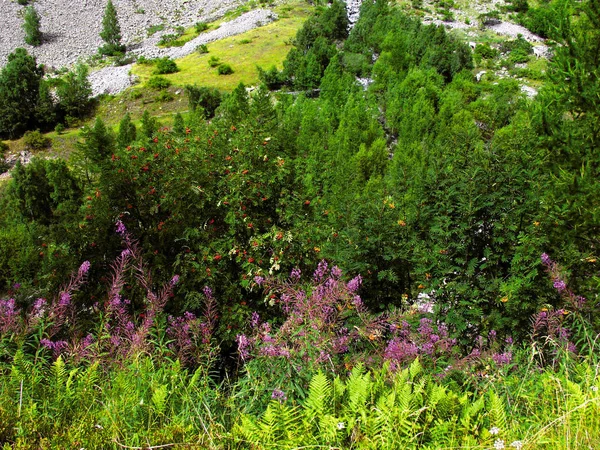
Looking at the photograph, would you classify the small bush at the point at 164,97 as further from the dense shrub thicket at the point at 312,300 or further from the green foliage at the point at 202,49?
the dense shrub thicket at the point at 312,300

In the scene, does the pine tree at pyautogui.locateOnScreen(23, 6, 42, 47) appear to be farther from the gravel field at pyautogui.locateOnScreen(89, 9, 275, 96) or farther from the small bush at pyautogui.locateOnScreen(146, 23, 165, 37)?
the small bush at pyautogui.locateOnScreen(146, 23, 165, 37)

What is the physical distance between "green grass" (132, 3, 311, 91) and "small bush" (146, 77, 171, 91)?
1105mm

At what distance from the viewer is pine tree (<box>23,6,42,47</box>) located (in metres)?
60.1

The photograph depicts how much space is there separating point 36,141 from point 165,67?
17213 mm

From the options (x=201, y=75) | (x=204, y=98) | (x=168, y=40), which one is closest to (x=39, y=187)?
(x=204, y=98)

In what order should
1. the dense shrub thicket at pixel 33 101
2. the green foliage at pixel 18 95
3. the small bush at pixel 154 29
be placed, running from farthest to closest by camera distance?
the small bush at pixel 154 29
the dense shrub thicket at pixel 33 101
the green foliage at pixel 18 95

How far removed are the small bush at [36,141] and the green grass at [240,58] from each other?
41.8 ft

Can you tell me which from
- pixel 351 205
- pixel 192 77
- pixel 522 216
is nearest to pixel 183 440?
pixel 522 216

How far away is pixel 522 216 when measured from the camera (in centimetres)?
586

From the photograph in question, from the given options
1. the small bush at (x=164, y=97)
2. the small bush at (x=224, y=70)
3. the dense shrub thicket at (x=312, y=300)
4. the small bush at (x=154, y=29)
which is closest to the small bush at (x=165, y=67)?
the small bush at (x=224, y=70)

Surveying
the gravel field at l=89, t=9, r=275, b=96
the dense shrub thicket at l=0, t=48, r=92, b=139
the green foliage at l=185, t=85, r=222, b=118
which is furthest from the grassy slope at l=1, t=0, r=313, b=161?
the green foliage at l=185, t=85, r=222, b=118

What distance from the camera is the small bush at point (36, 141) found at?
42344 millimetres

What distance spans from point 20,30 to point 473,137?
73.9m

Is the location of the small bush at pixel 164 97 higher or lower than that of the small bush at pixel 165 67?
lower
